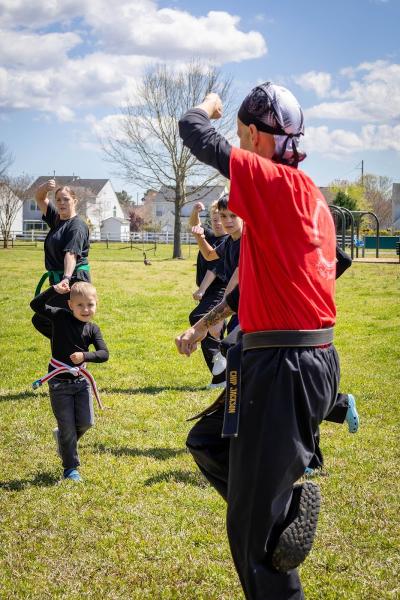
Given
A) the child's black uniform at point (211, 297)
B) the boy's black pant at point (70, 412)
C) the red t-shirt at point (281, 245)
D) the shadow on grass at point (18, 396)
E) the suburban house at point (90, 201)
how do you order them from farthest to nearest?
the suburban house at point (90, 201)
the child's black uniform at point (211, 297)
the shadow on grass at point (18, 396)
the boy's black pant at point (70, 412)
the red t-shirt at point (281, 245)

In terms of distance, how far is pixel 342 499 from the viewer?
5121mm

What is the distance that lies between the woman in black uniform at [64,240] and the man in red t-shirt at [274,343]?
466 cm

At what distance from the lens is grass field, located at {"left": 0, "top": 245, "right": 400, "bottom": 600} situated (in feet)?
13.1

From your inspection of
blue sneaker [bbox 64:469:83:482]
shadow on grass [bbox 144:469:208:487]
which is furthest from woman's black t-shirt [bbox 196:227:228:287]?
blue sneaker [bbox 64:469:83:482]

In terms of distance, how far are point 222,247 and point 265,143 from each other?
4.94 metres

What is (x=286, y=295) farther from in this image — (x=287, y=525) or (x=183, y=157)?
(x=183, y=157)

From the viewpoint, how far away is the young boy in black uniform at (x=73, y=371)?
18.6 feet

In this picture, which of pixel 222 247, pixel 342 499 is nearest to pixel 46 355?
pixel 222 247

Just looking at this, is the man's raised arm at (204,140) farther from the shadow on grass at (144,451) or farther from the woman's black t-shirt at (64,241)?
the woman's black t-shirt at (64,241)

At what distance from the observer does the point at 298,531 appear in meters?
2.82

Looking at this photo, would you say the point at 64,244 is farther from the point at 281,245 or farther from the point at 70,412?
the point at 281,245

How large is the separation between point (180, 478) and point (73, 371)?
4.05 feet

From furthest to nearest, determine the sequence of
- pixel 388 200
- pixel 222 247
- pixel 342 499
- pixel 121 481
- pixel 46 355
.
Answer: pixel 388 200, pixel 46 355, pixel 222 247, pixel 121 481, pixel 342 499

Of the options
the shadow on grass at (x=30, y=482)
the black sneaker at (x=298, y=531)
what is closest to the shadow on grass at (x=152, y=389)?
the shadow on grass at (x=30, y=482)
